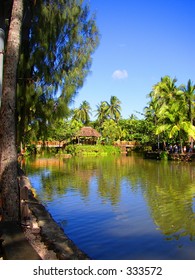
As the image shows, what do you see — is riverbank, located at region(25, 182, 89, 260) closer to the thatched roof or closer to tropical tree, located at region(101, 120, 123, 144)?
the thatched roof

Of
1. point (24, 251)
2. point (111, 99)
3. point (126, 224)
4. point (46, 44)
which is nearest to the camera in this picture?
point (24, 251)

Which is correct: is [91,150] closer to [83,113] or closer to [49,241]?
[83,113]

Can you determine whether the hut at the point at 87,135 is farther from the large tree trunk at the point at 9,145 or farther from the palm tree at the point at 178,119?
the large tree trunk at the point at 9,145

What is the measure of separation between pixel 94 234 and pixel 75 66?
7.75 meters

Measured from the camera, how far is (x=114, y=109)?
62.5 metres

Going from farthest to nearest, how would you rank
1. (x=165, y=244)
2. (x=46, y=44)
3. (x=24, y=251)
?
(x=46, y=44) → (x=165, y=244) → (x=24, y=251)

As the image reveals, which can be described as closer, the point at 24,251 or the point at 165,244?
the point at 24,251

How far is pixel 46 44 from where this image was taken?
1125 centimetres

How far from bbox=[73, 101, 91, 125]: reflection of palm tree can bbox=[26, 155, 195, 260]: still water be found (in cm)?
4712

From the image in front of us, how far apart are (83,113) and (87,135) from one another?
1498 cm

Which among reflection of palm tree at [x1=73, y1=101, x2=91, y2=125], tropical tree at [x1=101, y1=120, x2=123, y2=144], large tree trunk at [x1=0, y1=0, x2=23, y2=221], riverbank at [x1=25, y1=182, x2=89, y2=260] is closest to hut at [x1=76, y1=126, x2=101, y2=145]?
tropical tree at [x1=101, y1=120, x2=123, y2=144]

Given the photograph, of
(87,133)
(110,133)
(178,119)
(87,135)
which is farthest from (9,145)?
(110,133)

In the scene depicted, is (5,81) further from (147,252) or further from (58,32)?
(58,32)
